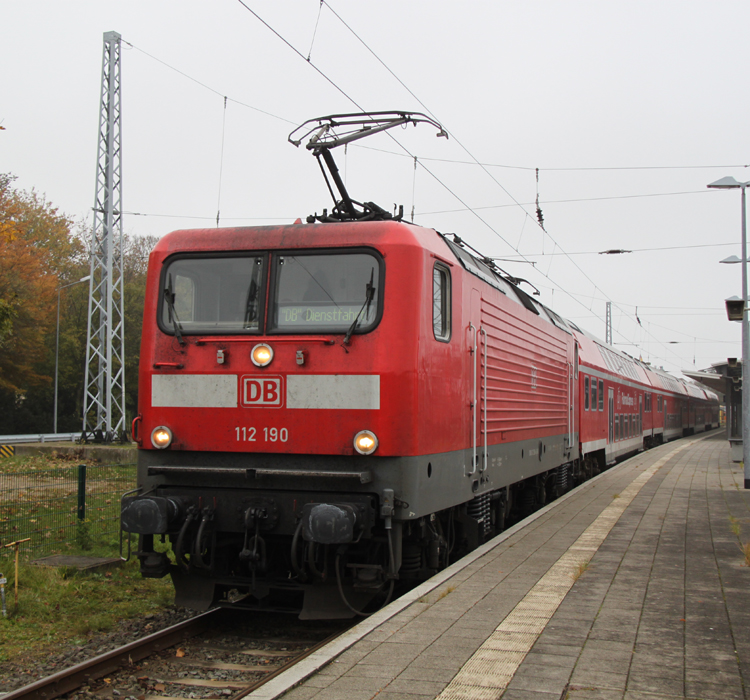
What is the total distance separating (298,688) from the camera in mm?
4227

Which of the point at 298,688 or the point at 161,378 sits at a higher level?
the point at 161,378

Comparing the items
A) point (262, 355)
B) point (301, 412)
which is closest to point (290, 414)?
point (301, 412)

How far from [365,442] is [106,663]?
238cm

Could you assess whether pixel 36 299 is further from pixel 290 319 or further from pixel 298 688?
pixel 298 688

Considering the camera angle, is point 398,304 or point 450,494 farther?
point 450,494

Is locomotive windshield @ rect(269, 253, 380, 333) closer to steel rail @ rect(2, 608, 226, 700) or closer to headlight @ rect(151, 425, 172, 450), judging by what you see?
headlight @ rect(151, 425, 172, 450)

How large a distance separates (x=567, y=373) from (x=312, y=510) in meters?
9.53

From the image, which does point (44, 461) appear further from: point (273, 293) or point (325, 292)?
point (325, 292)

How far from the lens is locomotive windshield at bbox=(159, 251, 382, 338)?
21.1 feet

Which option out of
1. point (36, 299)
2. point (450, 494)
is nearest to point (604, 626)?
point (450, 494)

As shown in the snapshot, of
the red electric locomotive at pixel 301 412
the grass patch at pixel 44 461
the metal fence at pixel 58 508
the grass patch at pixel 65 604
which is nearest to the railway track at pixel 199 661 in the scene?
the red electric locomotive at pixel 301 412

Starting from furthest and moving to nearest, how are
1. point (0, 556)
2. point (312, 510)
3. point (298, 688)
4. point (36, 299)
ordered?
point (36, 299) → point (0, 556) → point (312, 510) → point (298, 688)

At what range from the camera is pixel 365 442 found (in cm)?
614

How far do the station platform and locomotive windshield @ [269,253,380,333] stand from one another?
7.38 feet
